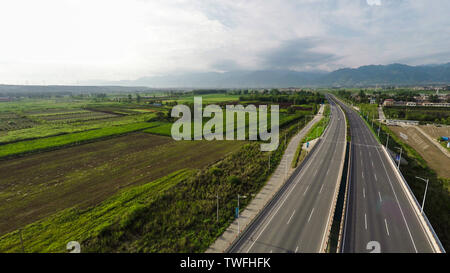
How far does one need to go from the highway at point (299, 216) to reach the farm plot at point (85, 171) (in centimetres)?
2046

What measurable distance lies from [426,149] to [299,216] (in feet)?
197

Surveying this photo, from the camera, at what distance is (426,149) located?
59.9 meters

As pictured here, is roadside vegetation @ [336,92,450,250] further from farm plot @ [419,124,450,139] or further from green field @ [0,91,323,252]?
farm plot @ [419,124,450,139]

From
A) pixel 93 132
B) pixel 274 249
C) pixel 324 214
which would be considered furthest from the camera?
pixel 93 132

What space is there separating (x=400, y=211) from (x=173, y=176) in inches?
1351

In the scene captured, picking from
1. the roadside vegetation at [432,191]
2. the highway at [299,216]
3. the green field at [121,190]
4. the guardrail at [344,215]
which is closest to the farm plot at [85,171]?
the green field at [121,190]

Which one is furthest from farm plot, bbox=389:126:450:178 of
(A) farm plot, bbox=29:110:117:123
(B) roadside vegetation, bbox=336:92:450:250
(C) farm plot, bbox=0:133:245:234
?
(A) farm plot, bbox=29:110:117:123

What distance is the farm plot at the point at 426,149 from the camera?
47.2 metres

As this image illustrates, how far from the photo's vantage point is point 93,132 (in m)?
69.4

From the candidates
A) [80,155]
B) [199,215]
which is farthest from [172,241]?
[80,155]

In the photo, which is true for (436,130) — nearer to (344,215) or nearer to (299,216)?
(344,215)

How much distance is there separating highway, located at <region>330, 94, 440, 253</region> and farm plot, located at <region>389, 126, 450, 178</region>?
1674 cm

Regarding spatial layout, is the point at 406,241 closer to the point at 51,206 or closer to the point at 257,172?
the point at 257,172

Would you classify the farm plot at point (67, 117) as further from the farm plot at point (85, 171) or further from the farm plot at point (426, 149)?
the farm plot at point (426, 149)
